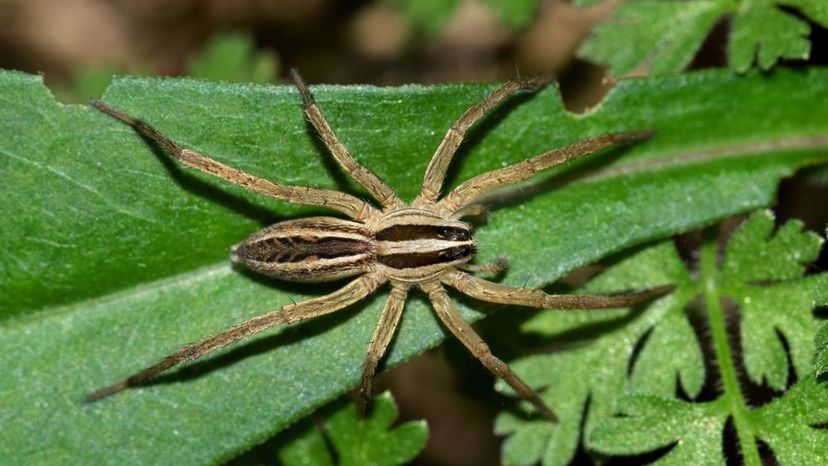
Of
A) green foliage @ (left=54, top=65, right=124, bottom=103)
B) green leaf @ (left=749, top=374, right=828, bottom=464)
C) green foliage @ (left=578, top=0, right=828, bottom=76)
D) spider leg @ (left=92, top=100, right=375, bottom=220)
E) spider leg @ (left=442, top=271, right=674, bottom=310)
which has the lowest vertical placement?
green leaf @ (left=749, top=374, right=828, bottom=464)

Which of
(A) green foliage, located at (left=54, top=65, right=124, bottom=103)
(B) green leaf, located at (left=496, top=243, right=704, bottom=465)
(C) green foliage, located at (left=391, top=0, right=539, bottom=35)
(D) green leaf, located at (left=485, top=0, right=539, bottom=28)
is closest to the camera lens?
(B) green leaf, located at (left=496, top=243, right=704, bottom=465)

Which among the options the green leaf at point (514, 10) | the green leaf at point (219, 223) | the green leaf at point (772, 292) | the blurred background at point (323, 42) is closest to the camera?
the green leaf at point (219, 223)

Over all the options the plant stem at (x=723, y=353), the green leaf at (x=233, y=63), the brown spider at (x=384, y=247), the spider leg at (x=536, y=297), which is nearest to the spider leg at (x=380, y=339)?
the brown spider at (x=384, y=247)

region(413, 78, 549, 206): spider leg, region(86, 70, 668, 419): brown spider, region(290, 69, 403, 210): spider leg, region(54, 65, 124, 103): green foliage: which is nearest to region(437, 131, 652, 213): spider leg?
region(86, 70, 668, 419): brown spider

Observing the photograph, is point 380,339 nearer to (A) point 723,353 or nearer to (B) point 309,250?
(B) point 309,250

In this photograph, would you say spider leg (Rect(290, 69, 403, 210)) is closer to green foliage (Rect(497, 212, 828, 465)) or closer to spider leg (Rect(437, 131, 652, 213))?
spider leg (Rect(437, 131, 652, 213))

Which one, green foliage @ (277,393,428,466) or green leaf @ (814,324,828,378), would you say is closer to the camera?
green leaf @ (814,324,828,378)

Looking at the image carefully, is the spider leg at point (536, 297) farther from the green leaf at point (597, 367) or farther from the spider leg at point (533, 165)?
the spider leg at point (533, 165)
